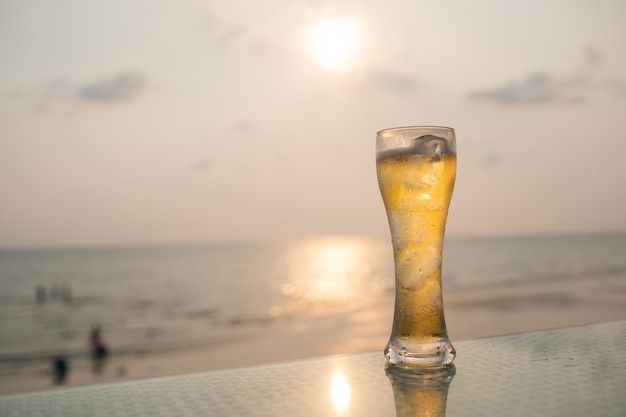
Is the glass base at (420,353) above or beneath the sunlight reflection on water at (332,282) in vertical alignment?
beneath

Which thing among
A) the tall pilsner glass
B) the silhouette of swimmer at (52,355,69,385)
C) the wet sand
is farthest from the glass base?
the silhouette of swimmer at (52,355,69,385)

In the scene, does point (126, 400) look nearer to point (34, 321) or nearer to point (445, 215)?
point (445, 215)

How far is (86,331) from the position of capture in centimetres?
3344

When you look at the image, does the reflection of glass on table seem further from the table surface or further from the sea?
the sea

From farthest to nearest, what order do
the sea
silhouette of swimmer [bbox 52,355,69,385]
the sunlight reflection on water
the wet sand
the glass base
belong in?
the sunlight reflection on water
the sea
the wet sand
silhouette of swimmer [bbox 52,355,69,385]
the glass base

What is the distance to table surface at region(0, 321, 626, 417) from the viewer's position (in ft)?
3.34

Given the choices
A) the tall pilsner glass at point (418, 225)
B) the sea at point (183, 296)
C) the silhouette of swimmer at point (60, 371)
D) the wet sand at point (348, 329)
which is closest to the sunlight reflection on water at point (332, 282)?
the sea at point (183, 296)

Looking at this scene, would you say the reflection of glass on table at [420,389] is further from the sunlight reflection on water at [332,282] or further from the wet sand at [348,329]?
the sunlight reflection on water at [332,282]

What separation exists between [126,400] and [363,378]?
46 cm

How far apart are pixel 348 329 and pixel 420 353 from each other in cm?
3012

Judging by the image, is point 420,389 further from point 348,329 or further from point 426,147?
point 348,329

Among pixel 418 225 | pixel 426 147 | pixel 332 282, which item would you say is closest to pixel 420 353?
pixel 418 225

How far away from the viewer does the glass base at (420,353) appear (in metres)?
1.46

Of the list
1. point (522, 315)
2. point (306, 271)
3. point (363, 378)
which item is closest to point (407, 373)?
point (363, 378)
